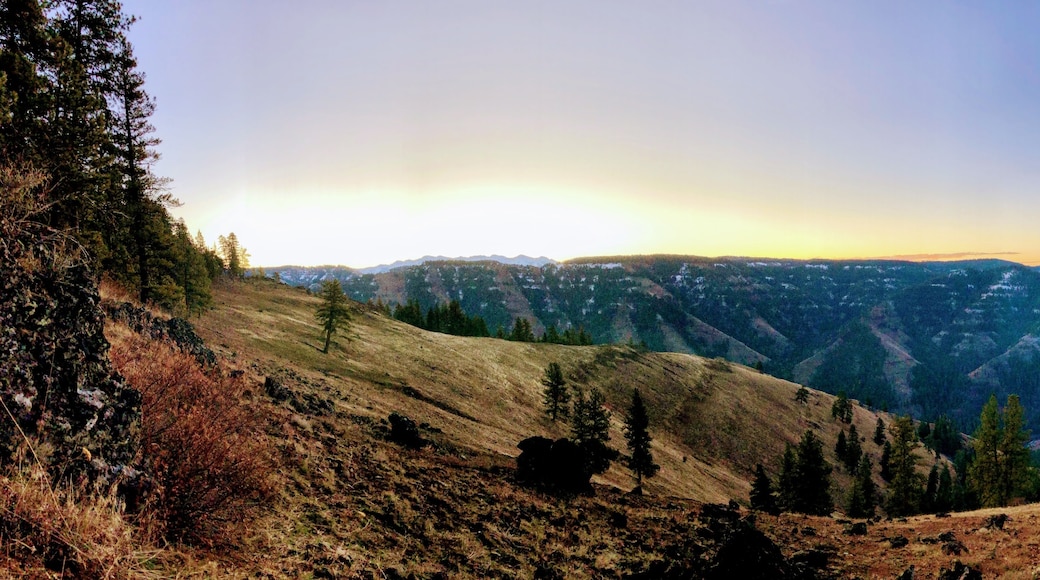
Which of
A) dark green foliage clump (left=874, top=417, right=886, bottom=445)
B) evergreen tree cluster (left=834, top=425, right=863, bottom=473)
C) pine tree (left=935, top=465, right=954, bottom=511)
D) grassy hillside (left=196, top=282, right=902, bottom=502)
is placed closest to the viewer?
grassy hillside (left=196, top=282, right=902, bottom=502)

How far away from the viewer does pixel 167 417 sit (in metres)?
7.85

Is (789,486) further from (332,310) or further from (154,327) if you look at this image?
(154,327)

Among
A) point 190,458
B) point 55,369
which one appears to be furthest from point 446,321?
point 55,369

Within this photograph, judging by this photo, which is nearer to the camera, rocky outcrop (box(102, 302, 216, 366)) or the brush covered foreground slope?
the brush covered foreground slope

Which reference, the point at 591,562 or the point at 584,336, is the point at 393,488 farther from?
the point at 584,336

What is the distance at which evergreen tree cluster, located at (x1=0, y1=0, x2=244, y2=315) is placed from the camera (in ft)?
52.9

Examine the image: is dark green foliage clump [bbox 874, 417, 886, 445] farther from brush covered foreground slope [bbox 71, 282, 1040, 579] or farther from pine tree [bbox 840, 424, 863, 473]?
brush covered foreground slope [bbox 71, 282, 1040, 579]

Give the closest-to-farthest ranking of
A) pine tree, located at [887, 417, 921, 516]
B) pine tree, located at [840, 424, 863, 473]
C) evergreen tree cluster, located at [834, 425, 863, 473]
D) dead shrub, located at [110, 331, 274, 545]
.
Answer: dead shrub, located at [110, 331, 274, 545], pine tree, located at [887, 417, 921, 516], pine tree, located at [840, 424, 863, 473], evergreen tree cluster, located at [834, 425, 863, 473]

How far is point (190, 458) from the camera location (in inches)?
286

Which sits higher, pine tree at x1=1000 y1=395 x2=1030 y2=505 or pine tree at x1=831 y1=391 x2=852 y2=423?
pine tree at x1=1000 y1=395 x2=1030 y2=505

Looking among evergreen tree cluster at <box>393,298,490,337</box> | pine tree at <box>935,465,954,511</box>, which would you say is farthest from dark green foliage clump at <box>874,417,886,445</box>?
A: evergreen tree cluster at <box>393,298,490,337</box>

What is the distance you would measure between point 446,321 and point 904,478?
3570 inches

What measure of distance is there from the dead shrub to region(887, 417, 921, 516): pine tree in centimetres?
6594

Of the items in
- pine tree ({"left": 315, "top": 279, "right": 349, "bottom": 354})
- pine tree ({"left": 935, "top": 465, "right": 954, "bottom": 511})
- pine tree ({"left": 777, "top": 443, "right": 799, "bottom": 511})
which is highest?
pine tree ({"left": 315, "top": 279, "right": 349, "bottom": 354})
